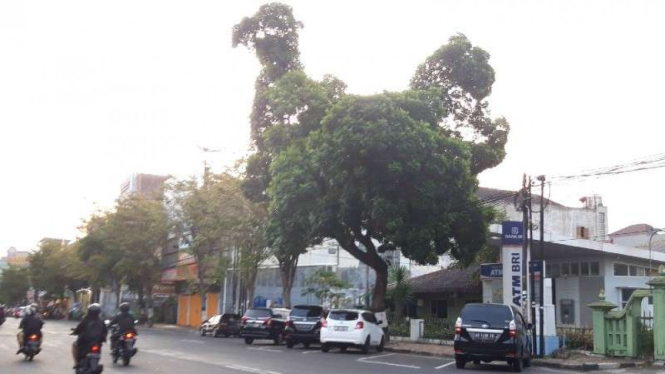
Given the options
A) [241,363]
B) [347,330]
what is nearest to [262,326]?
[347,330]

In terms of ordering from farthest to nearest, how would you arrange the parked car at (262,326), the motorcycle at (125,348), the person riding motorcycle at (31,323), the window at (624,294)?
the window at (624,294)
the parked car at (262,326)
the person riding motorcycle at (31,323)
the motorcycle at (125,348)

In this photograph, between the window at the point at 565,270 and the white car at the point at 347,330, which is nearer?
the white car at the point at 347,330

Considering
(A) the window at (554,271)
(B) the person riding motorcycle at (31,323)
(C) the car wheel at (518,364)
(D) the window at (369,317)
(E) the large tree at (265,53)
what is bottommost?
(C) the car wheel at (518,364)

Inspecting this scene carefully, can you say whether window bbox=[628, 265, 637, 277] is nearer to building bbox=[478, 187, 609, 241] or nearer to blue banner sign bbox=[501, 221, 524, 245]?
blue banner sign bbox=[501, 221, 524, 245]

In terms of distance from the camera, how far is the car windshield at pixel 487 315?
17.9 meters

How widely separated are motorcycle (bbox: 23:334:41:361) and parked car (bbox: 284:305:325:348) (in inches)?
393

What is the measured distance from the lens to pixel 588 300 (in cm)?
3030

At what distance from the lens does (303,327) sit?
25984 mm

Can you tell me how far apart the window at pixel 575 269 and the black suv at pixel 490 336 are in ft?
45.3

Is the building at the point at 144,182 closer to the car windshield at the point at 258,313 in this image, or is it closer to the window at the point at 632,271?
the car windshield at the point at 258,313

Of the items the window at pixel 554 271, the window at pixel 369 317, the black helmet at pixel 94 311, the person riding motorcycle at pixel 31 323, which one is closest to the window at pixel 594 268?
the window at pixel 554 271

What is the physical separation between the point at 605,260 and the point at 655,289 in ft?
30.4

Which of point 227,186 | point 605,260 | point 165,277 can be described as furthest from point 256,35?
point 165,277

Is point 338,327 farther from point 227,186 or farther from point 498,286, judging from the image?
point 227,186
